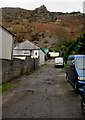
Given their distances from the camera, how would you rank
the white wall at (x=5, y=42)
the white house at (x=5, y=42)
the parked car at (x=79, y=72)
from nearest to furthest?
1. the parked car at (x=79, y=72)
2. the white house at (x=5, y=42)
3. the white wall at (x=5, y=42)

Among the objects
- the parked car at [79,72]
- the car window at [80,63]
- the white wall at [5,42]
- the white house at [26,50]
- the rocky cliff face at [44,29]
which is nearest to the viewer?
the parked car at [79,72]

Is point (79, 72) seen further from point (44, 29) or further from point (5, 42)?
point (44, 29)

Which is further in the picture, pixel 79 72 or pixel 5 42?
pixel 5 42

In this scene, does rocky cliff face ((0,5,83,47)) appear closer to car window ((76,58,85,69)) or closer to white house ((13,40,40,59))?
white house ((13,40,40,59))

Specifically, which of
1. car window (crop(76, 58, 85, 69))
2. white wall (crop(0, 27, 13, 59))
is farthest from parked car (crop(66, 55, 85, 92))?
white wall (crop(0, 27, 13, 59))

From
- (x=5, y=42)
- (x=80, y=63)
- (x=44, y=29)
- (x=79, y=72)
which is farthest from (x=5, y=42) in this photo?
(x=44, y=29)

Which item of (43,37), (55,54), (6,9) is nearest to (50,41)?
(43,37)

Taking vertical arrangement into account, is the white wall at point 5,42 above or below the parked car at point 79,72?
above

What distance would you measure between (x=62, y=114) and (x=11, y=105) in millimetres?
2289

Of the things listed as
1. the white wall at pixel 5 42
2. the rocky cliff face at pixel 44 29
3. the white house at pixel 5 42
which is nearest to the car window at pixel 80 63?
the white house at pixel 5 42

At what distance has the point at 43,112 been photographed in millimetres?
6367

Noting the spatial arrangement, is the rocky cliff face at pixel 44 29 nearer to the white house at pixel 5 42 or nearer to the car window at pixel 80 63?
the white house at pixel 5 42

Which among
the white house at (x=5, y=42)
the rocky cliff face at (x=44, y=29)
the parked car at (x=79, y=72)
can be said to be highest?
the rocky cliff face at (x=44, y=29)

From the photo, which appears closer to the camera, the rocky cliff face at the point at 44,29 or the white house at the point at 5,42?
the white house at the point at 5,42
